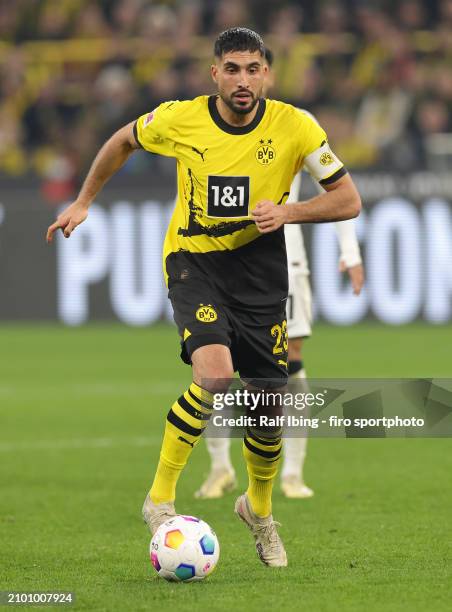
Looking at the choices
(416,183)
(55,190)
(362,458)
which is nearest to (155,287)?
(55,190)

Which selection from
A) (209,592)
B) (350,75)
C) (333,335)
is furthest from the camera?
(350,75)

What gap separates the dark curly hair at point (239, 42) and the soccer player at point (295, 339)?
2.05 metres

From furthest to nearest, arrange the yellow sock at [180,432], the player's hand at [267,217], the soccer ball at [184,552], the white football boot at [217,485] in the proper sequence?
the white football boot at [217,485] → the yellow sock at [180,432] → the player's hand at [267,217] → the soccer ball at [184,552]

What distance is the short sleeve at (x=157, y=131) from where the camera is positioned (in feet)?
18.8

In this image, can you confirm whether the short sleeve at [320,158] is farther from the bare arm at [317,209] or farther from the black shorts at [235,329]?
the black shorts at [235,329]

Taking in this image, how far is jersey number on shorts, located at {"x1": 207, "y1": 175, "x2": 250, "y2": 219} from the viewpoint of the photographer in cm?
561

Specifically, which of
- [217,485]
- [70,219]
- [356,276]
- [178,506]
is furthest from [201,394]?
[356,276]

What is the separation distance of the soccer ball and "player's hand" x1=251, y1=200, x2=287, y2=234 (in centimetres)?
116

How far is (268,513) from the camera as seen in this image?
229 inches

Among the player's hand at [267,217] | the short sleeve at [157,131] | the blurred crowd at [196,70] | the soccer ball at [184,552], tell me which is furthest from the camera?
the blurred crowd at [196,70]

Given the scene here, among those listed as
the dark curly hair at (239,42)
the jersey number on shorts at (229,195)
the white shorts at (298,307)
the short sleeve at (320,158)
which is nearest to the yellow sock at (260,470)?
the jersey number on shorts at (229,195)

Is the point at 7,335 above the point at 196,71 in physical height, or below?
below

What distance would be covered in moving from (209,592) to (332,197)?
5.34 ft

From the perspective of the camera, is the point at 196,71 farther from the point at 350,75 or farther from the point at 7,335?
the point at 7,335
